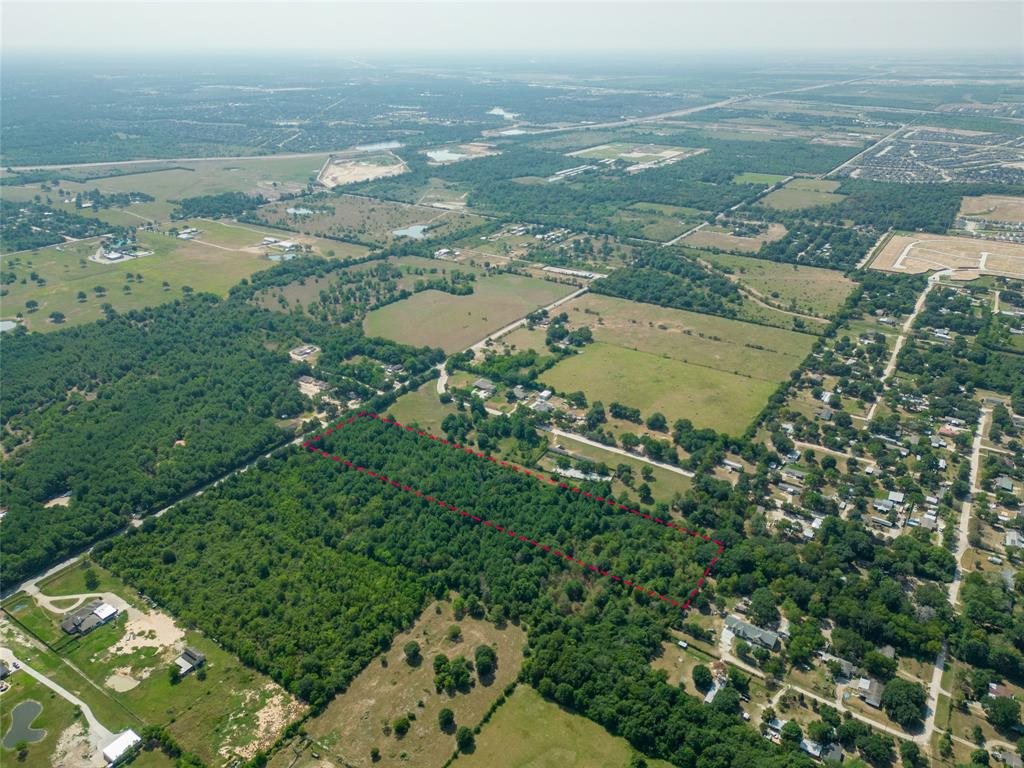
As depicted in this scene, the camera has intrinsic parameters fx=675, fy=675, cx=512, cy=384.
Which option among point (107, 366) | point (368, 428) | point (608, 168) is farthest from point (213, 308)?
point (608, 168)

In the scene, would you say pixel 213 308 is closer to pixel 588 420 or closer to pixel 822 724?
pixel 588 420

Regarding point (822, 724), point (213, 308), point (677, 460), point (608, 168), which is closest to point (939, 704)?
point (822, 724)

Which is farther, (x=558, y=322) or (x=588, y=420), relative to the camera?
(x=558, y=322)

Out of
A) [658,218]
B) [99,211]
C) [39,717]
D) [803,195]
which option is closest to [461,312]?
[658,218]

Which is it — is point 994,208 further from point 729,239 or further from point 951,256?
point 729,239

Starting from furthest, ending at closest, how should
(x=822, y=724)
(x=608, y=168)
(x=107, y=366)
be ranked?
(x=608, y=168) < (x=107, y=366) < (x=822, y=724)

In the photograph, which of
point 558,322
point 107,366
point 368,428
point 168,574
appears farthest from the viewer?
point 558,322
